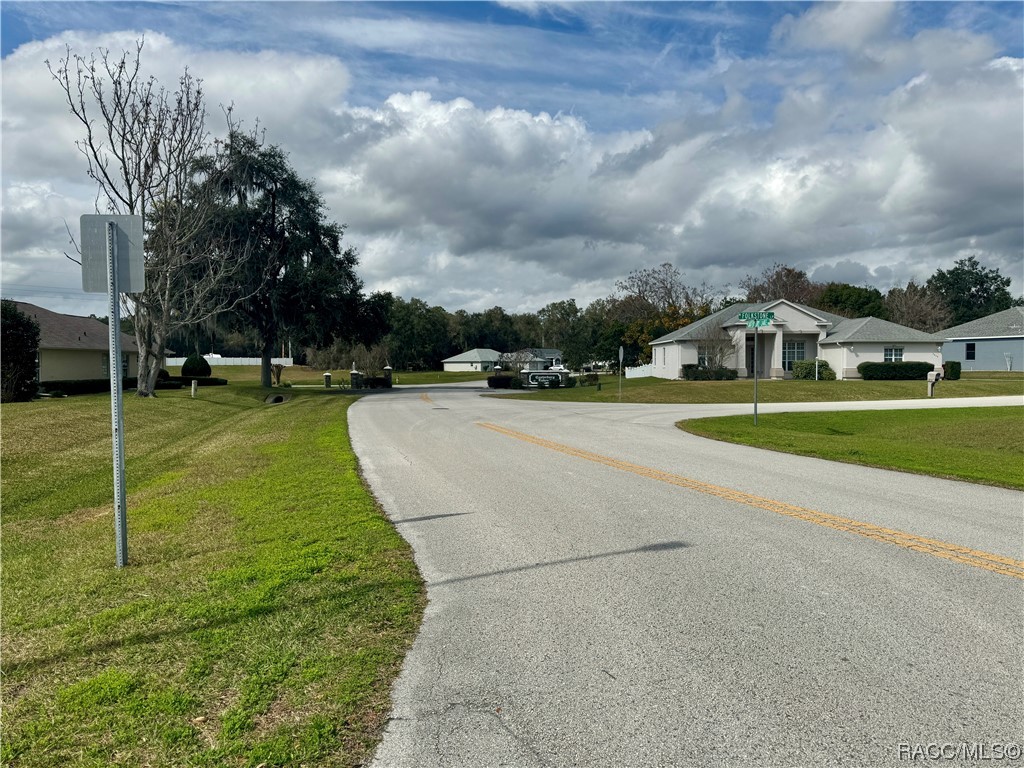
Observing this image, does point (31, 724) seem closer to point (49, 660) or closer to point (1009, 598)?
point (49, 660)

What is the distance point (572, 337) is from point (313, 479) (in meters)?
72.6

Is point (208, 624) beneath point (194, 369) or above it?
beneath

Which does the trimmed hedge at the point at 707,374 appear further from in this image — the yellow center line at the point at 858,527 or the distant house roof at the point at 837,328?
the yellow center line at the point at 858,527

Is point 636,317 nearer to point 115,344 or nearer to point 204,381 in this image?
point 204,381

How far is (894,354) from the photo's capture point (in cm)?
4984

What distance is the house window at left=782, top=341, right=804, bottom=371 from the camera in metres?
51.7

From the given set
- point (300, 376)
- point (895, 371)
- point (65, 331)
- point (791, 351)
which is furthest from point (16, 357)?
point (300, 376)

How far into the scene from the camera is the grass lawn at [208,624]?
3525 mm

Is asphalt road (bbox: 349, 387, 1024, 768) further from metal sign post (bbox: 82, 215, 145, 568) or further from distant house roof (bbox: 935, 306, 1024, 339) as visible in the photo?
distant house roof (bbox: 935, 306, 1024, 339)

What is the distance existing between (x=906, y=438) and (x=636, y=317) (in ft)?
208

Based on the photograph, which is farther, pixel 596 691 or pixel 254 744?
pixel 596 691

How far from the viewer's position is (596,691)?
3898 millimetres

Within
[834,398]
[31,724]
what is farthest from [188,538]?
[834,398]

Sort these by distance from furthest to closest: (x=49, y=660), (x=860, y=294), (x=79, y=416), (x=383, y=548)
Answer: (x=860, y=294) < (x=79, y=416) < (x=383, y=548) < (x=49, y=660)
